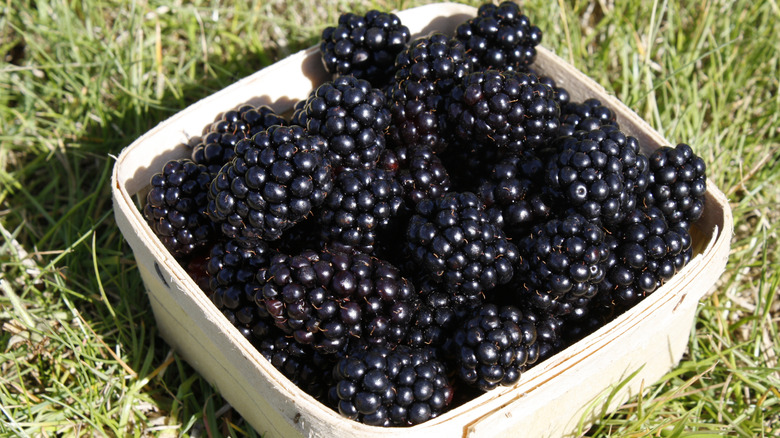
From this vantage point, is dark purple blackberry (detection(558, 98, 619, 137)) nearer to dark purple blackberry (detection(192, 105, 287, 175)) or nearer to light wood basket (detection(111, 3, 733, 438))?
light wood basket (detection(111, 3, 733, 438))

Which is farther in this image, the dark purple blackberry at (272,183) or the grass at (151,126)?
the grass at (151,126)

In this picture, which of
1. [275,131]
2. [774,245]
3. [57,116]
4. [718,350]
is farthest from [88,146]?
[774,245]

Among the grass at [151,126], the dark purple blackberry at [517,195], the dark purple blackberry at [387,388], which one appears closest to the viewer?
the dark purple blackberry at [387,388]

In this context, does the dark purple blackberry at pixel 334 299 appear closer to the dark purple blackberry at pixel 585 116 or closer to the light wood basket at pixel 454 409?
the light wood basket at pixel 454 409

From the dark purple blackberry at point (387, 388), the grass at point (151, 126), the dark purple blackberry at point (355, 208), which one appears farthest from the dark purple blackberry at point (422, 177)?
the grass at point (151, 126)

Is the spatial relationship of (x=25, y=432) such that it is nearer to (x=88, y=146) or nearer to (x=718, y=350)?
(x=88, y=146)

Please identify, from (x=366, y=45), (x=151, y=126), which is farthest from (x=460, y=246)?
(x=151, y=126)

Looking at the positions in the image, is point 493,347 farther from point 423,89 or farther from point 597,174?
point 423,89

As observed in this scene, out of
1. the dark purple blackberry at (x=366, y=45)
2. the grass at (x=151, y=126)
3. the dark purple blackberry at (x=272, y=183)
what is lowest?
the grass at (x=151, y=126)
